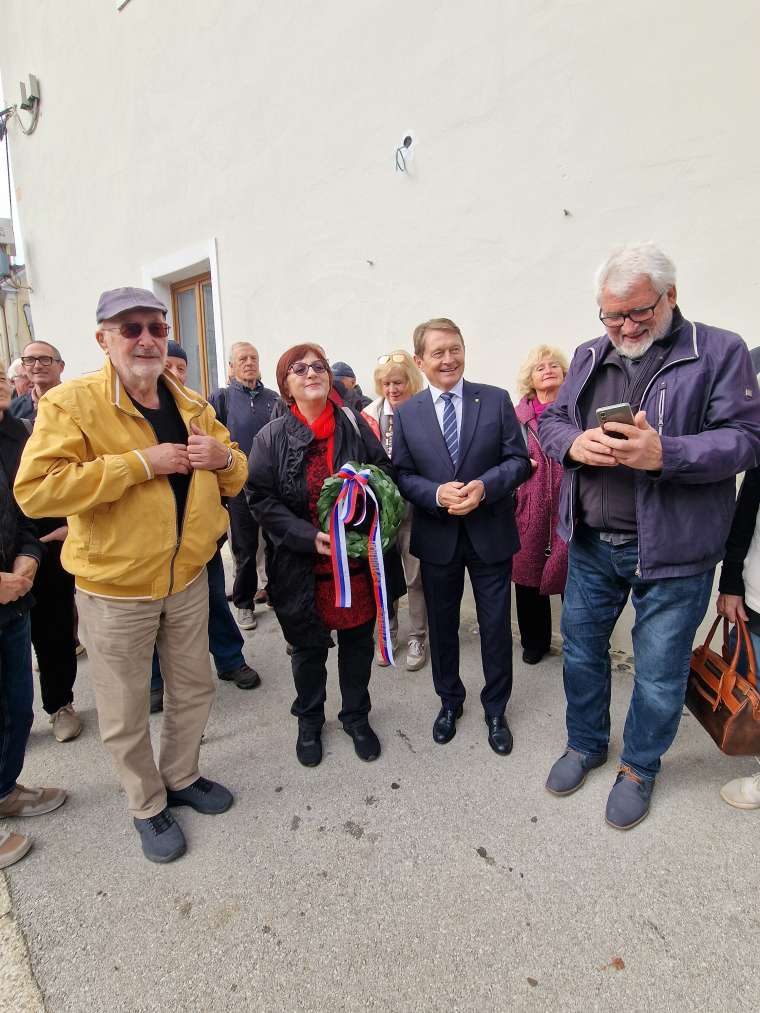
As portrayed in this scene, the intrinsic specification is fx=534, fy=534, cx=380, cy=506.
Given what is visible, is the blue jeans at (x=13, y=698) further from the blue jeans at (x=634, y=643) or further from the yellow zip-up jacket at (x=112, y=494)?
the blue jeans at (x=634, y=643)

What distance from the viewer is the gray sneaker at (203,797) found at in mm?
2305

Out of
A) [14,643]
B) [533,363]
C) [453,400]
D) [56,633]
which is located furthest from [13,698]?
[533,363]

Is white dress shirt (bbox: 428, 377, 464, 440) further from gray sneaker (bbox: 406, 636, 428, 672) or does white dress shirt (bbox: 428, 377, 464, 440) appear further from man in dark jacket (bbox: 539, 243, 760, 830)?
gray sneaker (bbox: 406, 636, 428, 672)

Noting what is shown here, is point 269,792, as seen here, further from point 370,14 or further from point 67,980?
point 370,14

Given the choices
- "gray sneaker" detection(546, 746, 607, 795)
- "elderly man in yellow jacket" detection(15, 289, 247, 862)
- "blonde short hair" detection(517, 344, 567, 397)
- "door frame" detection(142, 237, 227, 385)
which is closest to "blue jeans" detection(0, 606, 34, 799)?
"elderly man in yellow jacket" detection(15, 289, 247, 862)

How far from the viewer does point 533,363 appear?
3277 millimetres

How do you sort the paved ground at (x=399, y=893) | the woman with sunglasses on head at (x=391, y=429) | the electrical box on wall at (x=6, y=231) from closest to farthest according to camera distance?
the paved ground at (x=399, y=893), the woman with sunglasses on head at (x=391, y=429), the electrical box on wall at (x=6, y=231)

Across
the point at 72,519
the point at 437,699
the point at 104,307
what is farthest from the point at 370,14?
the point at 437,699

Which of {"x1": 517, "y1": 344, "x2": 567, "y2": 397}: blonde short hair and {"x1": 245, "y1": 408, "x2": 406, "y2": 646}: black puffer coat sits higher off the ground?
{"x1": 517, "y1": 344, "x2": 567, "y2": 397}: blonde short hair

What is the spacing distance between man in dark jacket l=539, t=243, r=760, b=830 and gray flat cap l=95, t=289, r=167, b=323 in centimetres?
160

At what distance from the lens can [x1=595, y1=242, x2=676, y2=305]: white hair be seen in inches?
70.6

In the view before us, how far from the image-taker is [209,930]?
1.79 meters

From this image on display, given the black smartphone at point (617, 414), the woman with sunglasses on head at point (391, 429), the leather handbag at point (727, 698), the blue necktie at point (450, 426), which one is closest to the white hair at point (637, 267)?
the black smartphone at point (617, 414)

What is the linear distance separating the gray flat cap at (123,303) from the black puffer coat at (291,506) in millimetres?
718
